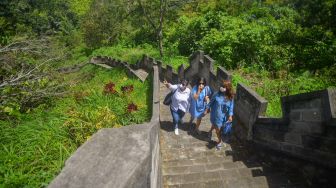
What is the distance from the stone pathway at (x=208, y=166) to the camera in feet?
20.2

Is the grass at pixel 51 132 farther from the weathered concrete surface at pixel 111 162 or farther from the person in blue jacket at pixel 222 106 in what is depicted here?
the weathered concrete surface at pixel 111 162

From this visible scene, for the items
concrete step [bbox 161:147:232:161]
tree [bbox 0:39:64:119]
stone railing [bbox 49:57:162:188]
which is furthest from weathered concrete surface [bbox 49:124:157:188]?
tree [bbox 0:39:64:119]

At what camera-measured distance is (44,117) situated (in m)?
7.89

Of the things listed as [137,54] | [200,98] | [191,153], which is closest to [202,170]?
[191,153]

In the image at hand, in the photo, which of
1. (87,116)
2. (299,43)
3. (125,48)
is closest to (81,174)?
(87,116)

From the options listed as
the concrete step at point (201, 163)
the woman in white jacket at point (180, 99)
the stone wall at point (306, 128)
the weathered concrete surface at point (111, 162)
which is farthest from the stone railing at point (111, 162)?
the woman in white jacket at point (180, 99)

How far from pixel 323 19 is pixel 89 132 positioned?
15.9m

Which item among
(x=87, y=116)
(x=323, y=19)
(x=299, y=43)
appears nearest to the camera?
(x=87, y=116)

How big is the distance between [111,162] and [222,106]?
531 cm

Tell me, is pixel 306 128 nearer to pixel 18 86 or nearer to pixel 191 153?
pixel 191 153

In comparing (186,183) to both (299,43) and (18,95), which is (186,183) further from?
(299,43)

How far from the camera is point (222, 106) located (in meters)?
7.33

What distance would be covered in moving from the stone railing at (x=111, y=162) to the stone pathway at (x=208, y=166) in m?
3.69

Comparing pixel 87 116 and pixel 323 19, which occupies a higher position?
pixel 323 19
